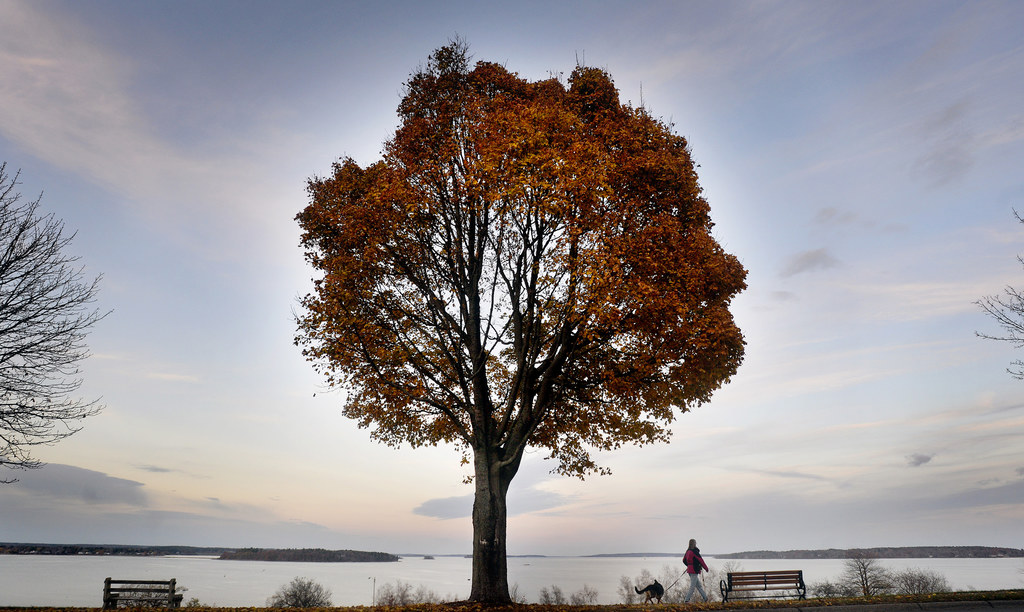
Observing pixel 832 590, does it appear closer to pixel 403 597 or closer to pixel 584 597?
pixel 584 597

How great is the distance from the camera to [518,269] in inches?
584

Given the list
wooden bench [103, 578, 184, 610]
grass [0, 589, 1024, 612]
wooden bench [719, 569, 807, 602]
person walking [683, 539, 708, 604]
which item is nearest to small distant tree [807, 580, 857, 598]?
Result: wooden bench [719, 569, 807, 602]

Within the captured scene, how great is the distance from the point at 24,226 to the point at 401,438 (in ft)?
43.4

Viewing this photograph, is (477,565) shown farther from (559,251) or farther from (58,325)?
(58,325)

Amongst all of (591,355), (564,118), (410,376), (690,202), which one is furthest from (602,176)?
(410,376)

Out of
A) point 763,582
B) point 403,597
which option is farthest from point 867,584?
point 403,597

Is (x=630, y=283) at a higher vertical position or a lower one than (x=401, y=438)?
higher

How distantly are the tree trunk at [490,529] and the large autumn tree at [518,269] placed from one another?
0.14ft

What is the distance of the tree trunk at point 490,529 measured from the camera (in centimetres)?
1372

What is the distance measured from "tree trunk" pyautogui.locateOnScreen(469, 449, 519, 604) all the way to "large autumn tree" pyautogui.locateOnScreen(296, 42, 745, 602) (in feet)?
0.14

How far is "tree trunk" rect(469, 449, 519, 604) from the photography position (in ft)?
45.0

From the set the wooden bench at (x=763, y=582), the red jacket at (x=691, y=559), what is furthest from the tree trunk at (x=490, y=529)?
the wooden bench at (x=763, y=582)

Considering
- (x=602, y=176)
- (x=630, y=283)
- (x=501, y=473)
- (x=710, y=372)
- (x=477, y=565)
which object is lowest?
(x=477, y=565)

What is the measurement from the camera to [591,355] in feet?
50.6
